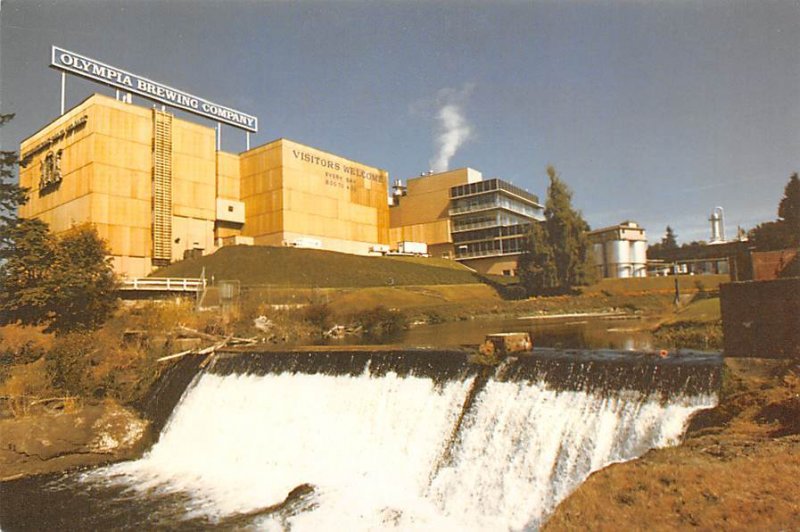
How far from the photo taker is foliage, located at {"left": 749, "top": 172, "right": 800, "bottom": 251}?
47.8m

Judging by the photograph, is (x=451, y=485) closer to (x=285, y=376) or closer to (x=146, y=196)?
(x=285, y=376)

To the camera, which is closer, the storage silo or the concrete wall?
the concrete wall

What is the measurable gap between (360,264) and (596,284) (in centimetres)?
3697

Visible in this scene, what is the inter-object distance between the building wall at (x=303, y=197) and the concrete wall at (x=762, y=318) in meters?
79.0

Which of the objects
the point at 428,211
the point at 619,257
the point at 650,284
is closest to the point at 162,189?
the point at 428,211

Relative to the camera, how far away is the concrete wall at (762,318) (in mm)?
11836

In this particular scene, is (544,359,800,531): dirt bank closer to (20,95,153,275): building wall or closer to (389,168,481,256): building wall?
(20,95,153,275): building wall

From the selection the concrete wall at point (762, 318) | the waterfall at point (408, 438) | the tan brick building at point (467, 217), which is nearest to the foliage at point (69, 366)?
the waterfall at point (408, 438)

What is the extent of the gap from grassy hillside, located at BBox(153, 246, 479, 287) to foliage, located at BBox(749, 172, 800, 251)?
41352 millimetres

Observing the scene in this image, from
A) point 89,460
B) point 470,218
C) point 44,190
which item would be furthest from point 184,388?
point 470,218

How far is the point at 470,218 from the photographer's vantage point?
10444cm

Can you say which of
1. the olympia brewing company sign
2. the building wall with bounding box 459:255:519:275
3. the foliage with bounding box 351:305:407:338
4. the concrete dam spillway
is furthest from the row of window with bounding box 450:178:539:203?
the concrete dam spillway

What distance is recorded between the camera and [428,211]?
4350 inches

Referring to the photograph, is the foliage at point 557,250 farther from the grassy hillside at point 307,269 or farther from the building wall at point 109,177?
the building wall at point 109,177
